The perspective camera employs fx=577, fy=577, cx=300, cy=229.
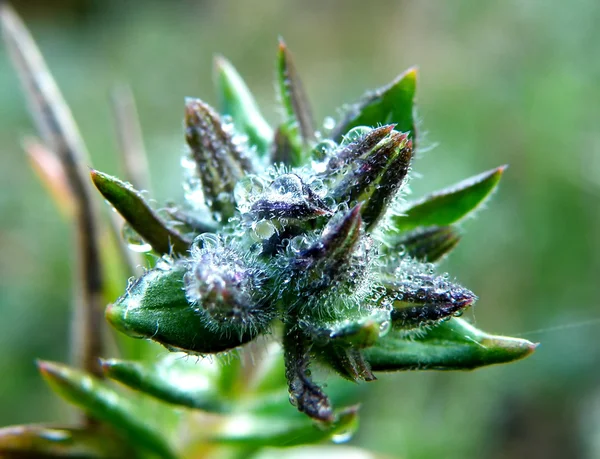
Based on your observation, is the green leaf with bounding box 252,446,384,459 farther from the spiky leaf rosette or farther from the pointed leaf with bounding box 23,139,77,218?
the pointed leaf with bounding box 23,139,77,218

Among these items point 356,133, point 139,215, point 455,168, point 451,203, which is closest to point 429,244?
point 451,203

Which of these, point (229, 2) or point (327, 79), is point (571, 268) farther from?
point (229, 2)

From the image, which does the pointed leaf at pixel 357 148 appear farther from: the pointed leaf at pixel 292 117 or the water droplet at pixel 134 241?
the water droplet at pixel 134 241

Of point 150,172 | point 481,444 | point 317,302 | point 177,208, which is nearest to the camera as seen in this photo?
point 317,302

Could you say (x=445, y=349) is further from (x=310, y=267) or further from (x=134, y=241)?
(x=134, y=241)

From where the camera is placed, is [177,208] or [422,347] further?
[177,208]

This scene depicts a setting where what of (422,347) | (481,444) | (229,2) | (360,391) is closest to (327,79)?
(229,2)
